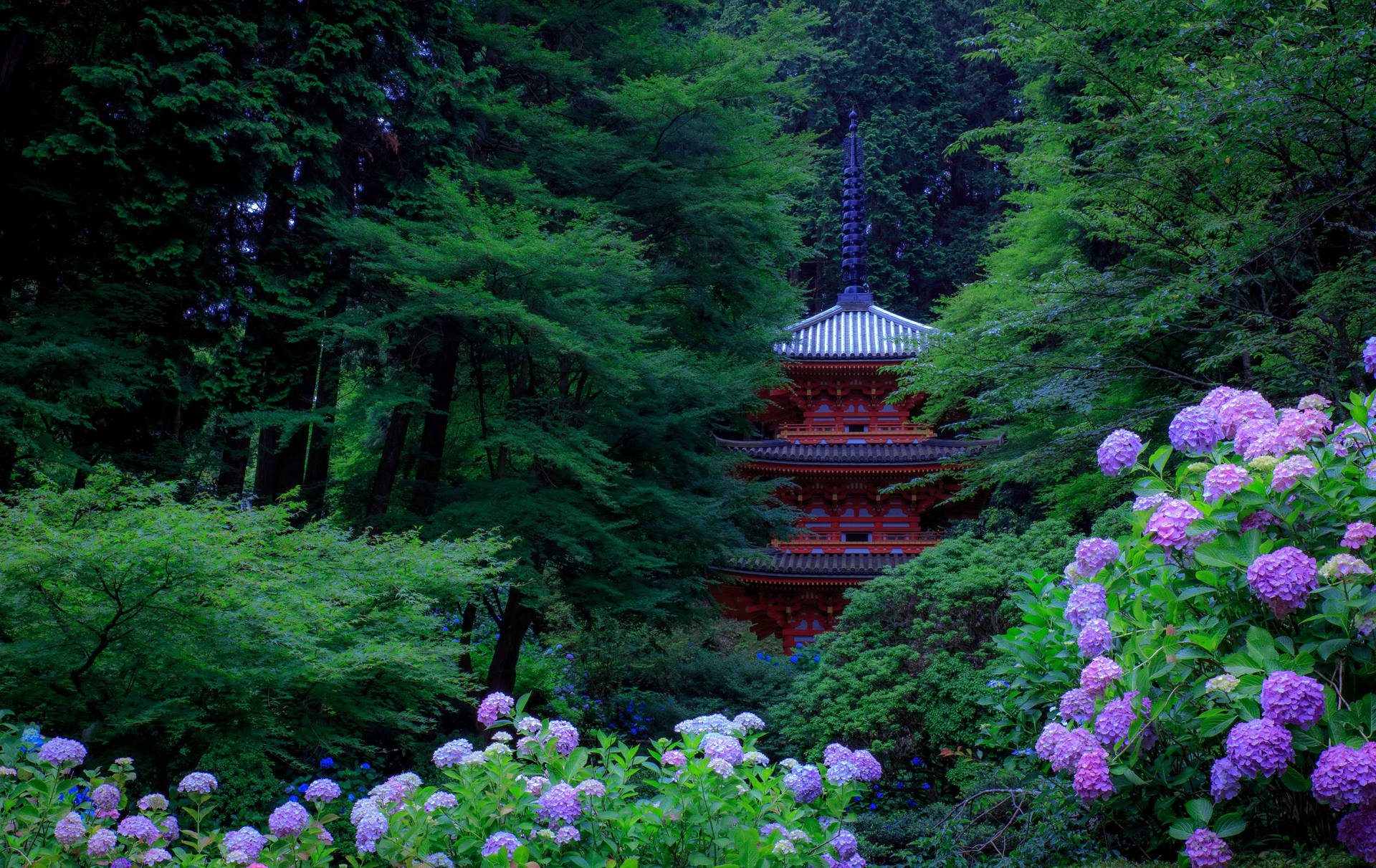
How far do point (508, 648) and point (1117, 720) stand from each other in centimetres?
730

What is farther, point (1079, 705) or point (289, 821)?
point (289, 821)

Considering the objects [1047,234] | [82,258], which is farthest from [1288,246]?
[82,258]

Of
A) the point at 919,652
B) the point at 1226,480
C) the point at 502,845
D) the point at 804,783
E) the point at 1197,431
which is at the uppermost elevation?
the point at 1197,431

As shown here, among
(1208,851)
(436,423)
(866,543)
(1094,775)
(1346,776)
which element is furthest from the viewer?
(866,543)

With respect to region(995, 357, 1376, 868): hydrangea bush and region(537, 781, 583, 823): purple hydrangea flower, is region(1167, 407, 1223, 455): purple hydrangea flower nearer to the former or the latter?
region(995, 357, 1376, 868): hydrangea bush

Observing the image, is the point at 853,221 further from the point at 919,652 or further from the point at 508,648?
the point at 919,652

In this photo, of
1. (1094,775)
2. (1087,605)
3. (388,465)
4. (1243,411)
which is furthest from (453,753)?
(388,465)

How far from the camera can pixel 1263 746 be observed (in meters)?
2.12

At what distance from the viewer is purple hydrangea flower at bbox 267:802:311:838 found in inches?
112

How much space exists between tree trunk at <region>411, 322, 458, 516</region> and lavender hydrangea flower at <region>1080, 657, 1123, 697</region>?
6625 mm

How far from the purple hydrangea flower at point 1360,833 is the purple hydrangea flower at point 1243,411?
3.50ft

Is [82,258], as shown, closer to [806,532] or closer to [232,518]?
[232,518]

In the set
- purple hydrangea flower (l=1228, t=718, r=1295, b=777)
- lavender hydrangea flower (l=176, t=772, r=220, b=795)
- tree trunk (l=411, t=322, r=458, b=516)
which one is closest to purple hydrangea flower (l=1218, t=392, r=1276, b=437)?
purple hydrangea flower (l=1228, t=718, r=1295, b=777)

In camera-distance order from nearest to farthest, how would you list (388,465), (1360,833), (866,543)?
(1360,833) → (388,465) → (866,543)
